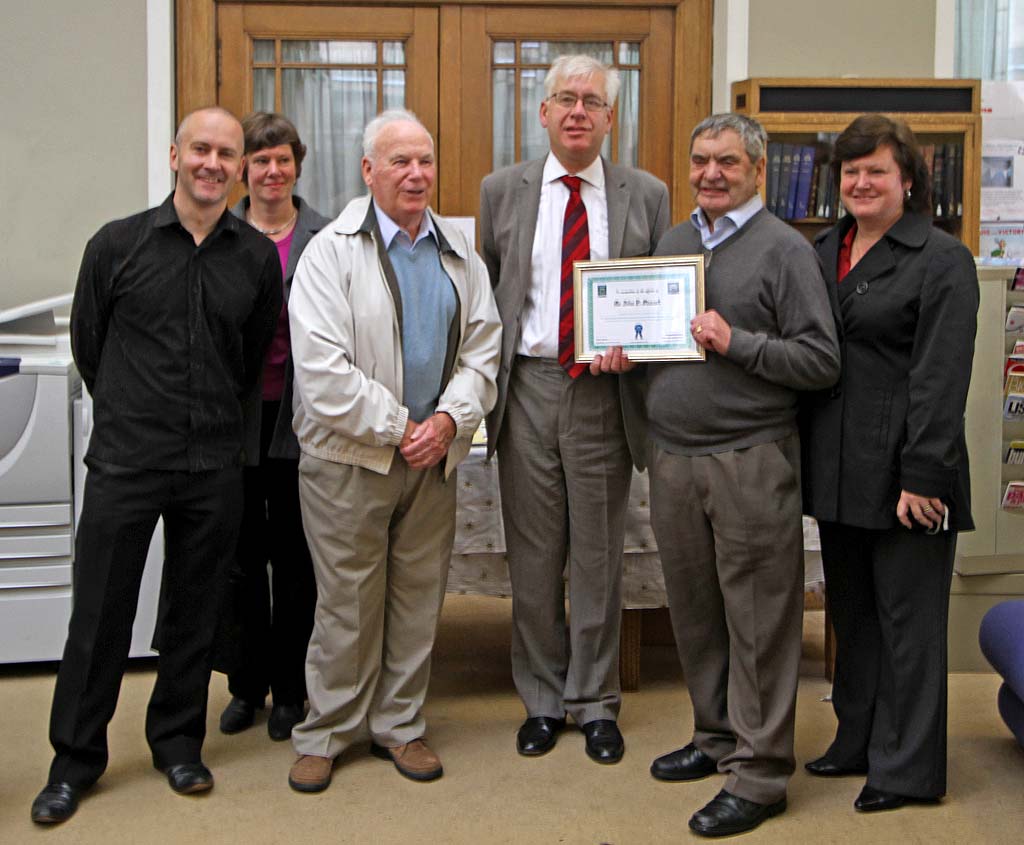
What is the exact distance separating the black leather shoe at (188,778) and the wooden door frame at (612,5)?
2.65 m

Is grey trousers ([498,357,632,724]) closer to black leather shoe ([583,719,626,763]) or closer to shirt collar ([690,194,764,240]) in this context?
black leather shoe ([583,719,626,763])

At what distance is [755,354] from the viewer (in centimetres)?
246

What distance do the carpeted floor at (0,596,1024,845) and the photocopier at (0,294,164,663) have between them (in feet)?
0.76

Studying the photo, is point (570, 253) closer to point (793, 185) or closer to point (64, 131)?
point (793, 185)

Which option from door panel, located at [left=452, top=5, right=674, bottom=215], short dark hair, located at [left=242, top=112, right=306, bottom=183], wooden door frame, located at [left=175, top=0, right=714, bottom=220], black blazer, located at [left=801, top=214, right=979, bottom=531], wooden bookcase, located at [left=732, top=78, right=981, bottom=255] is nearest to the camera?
black blazer, located at [left=801, top=214, right=979, bottom=531]

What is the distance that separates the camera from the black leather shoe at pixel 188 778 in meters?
2.68

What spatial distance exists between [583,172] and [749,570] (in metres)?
1.02

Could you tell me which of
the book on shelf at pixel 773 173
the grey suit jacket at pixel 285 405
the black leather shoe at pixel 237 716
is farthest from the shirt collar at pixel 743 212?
the book on shelf at pixel 773 173

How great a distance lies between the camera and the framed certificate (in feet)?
8.50

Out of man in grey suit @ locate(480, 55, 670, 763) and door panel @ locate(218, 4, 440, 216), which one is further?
door panel @ locate(218, 4, 440, 216)

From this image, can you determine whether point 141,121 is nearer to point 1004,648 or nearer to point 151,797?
point 151,797

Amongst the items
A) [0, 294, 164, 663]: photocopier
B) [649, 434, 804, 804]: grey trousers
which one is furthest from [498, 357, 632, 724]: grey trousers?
[0, 294, 164, 663]: photocopier

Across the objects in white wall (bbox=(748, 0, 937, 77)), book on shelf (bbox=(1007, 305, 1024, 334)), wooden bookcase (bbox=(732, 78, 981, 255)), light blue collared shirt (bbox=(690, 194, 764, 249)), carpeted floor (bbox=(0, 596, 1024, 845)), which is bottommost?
carpeted floor (bbox=(0, 596, 1024, 845))

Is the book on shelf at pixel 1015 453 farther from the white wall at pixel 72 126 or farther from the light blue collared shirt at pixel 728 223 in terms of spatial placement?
the white wall at pixel 72 126
